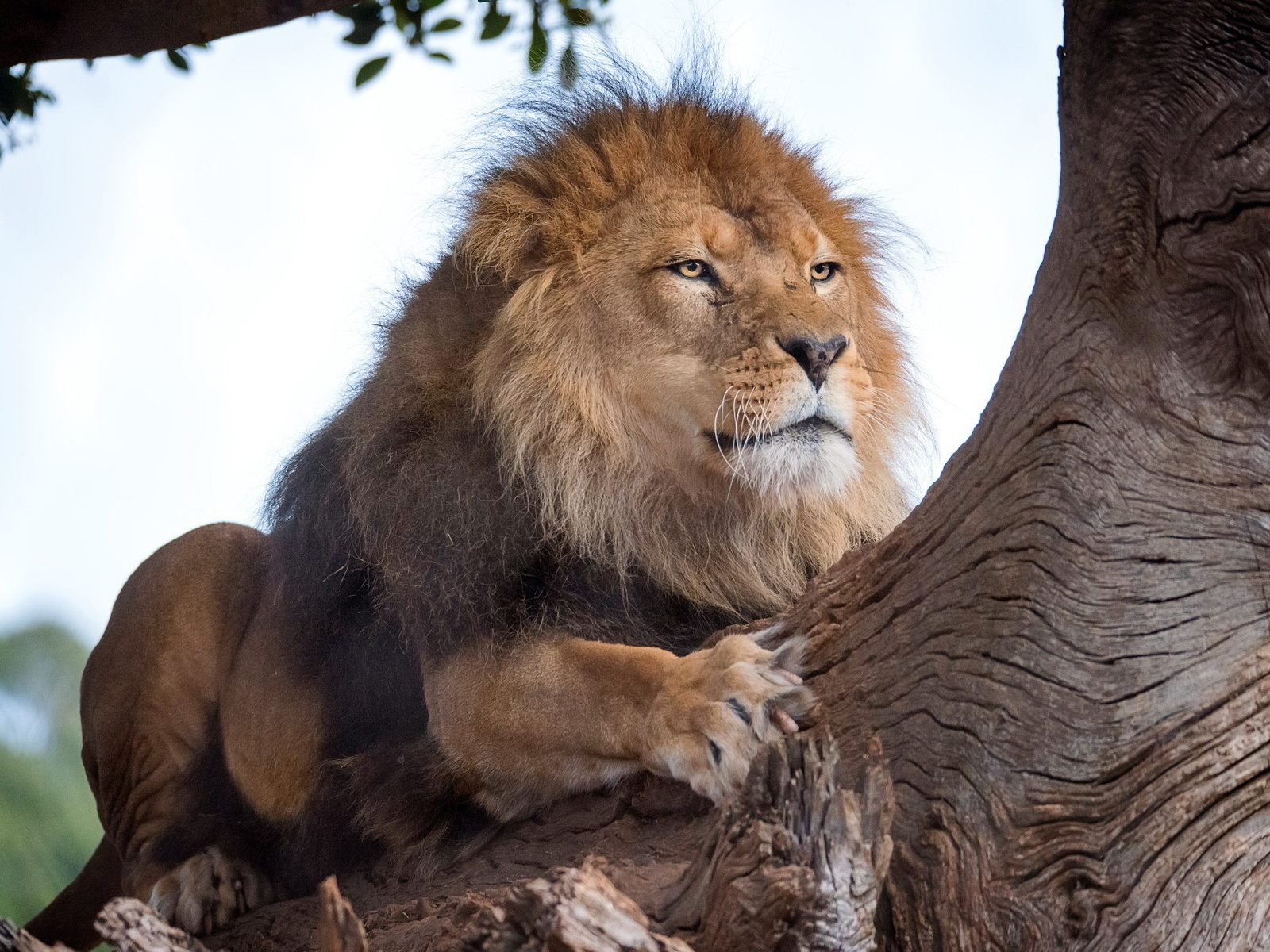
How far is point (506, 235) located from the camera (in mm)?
3441

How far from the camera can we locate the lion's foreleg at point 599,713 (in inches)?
96.3

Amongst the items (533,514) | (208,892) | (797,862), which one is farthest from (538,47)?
(797,862)

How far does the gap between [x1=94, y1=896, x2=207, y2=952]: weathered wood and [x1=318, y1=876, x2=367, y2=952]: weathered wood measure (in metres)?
0.46

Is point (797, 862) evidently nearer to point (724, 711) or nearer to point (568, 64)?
point (724, 711)

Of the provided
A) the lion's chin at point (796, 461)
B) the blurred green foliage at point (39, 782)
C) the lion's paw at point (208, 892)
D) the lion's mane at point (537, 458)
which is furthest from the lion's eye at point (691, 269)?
the blurred green foliage at point (39, 782)

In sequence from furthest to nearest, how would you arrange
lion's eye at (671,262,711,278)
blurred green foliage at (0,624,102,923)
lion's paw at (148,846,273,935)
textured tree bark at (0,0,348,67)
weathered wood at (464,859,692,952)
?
blurred green foliage at (0,624,102,923) → lion's paw at (148,846,273,935) → lion's eye at (671,262,711,278) → textured tree bark at (0,0,348,67) → weathered wood at (464,859,692,952)

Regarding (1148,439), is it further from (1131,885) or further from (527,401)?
(527,401)

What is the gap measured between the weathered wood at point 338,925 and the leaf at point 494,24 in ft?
8.15

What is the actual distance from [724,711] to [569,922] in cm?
67

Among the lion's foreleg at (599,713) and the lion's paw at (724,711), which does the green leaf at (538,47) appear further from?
the lion's paw at (724,711)

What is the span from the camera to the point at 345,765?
3293 millimetres

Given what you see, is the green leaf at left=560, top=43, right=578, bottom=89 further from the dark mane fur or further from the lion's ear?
the lion's ear

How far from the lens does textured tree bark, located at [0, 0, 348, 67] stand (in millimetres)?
2715

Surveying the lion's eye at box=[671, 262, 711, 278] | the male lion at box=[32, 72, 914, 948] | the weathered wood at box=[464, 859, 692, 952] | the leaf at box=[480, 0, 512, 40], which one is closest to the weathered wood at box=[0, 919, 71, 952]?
the weathered wood at box=[464, 859, 692, 952]
